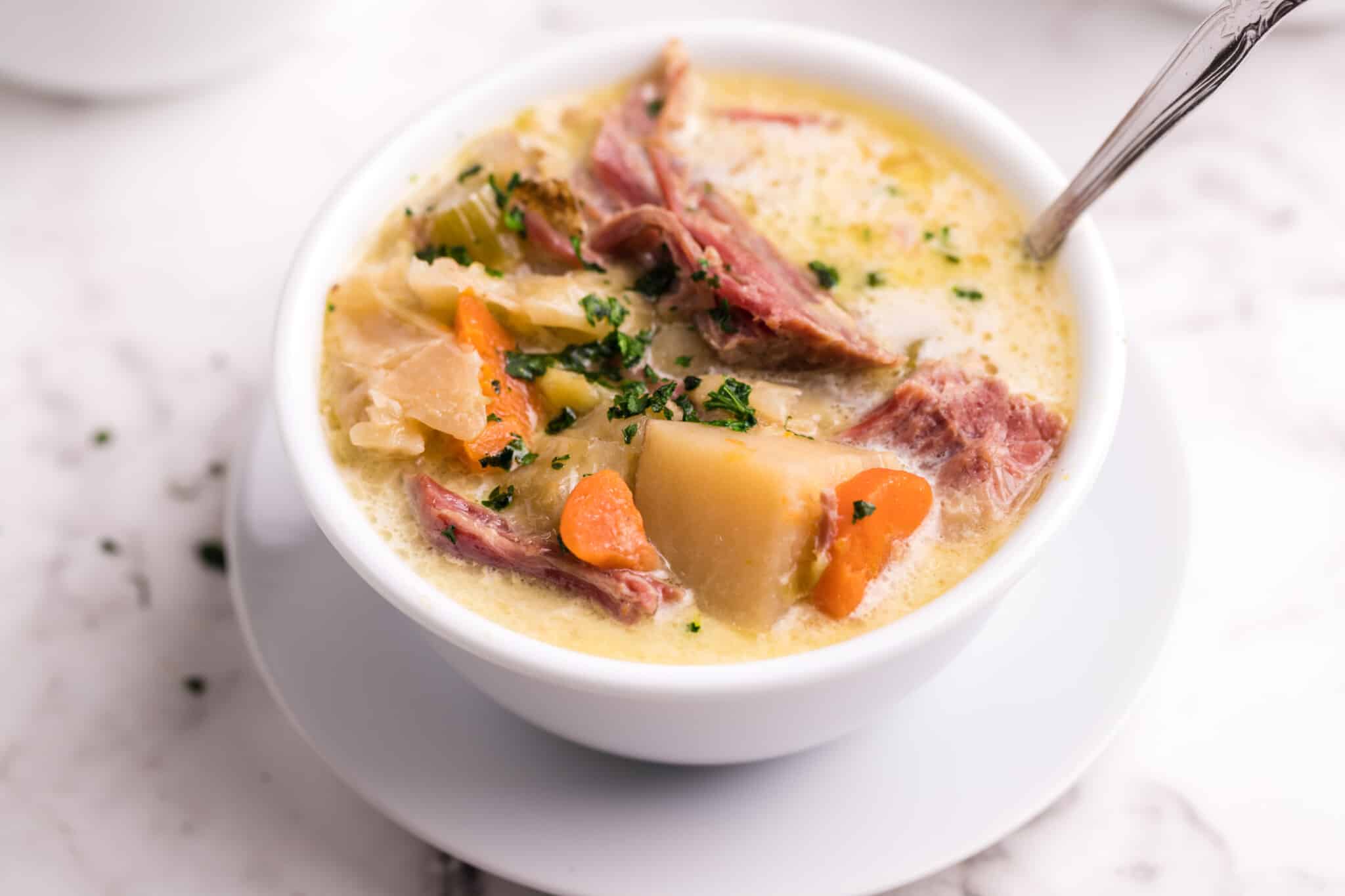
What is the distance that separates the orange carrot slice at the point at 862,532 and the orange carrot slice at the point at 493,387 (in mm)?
674

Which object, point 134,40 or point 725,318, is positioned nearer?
point 725,318

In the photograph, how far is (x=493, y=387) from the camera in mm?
2752

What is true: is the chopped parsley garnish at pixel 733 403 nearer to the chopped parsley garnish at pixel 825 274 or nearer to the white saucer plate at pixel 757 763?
the chopped parsley garnish at pixel 825 274

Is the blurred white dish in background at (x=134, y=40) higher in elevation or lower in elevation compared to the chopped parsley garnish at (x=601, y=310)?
lower

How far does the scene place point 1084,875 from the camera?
9.75 feet

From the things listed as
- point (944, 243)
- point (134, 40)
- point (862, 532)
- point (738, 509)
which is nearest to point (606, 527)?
point (738, 509)

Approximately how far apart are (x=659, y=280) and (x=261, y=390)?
5.03 feet

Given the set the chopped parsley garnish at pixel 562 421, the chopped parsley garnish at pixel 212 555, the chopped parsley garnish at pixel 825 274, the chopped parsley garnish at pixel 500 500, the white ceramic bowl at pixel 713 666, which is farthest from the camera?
the chopped parsley garnish at pixel 212 555

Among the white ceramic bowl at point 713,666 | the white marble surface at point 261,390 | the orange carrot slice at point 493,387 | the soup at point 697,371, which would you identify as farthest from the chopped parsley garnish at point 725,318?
the white marble surface at point 261,390

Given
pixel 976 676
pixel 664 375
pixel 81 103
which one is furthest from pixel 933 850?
pixel 81 103

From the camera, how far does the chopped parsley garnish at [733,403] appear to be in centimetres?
271

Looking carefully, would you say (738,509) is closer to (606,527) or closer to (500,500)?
(606,527)

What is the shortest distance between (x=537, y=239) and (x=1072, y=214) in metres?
1.18

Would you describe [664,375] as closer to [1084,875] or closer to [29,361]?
[1084,875]
